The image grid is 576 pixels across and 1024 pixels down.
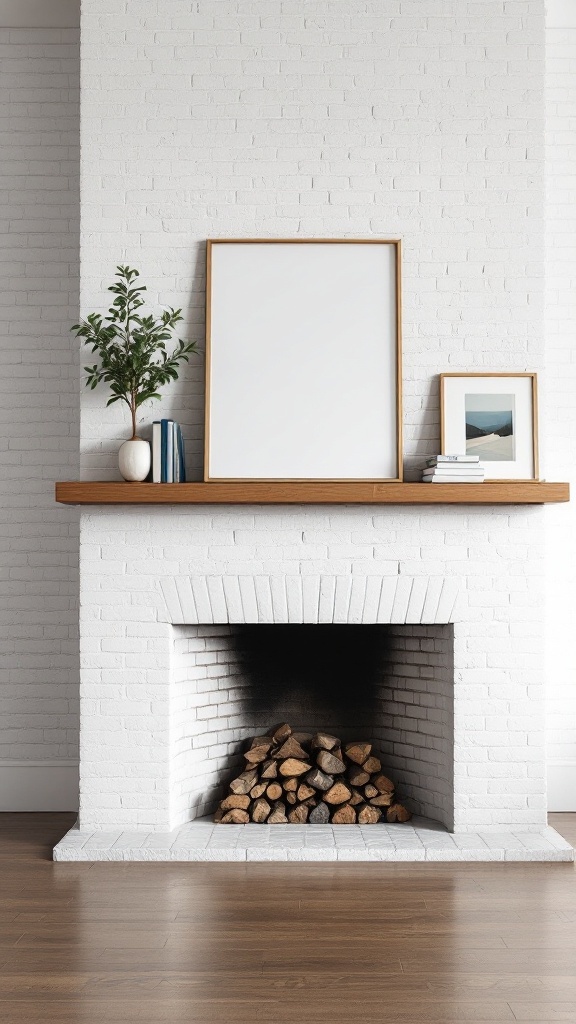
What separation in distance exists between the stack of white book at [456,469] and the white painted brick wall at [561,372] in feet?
2.73

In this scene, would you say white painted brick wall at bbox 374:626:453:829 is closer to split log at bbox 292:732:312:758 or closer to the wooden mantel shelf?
split log at bbox 292:732:312:758

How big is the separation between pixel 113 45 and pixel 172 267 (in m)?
0.90

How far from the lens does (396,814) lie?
3.79 m

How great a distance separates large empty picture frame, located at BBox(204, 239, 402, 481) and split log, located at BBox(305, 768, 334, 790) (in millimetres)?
1196

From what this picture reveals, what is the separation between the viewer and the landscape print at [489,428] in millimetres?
3719

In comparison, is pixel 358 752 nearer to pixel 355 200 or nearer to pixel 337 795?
pixel 337 795

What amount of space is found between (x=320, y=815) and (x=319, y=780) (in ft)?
0.46

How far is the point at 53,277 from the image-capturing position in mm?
4305

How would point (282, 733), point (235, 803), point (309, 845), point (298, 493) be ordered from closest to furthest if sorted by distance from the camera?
point (309, 845), point (298, 493), point (235, 803), point (282, 733)

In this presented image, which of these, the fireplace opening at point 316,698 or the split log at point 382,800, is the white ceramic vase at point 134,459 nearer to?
the fireplace opening at point 316,698

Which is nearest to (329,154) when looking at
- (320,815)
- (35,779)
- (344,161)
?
(344,161)

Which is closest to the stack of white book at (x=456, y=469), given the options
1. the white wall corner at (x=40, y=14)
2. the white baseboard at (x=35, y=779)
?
the white baseboard at (x=35, y=779)

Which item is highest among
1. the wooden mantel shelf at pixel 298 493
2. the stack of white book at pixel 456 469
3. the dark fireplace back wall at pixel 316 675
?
the stack of white book at pixel 456 469

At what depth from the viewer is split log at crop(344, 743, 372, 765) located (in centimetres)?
392
